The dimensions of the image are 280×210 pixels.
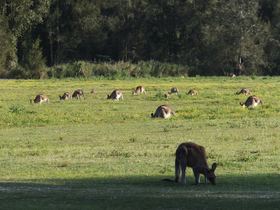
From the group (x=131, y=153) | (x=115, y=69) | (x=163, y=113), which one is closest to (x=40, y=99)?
(x=163, y=113)

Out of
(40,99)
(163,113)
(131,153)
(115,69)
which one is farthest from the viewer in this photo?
(115,69)

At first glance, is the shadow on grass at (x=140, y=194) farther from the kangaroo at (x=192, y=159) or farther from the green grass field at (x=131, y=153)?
the kangaroo at (x=192, y=159)

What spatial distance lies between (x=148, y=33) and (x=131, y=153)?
243 ft

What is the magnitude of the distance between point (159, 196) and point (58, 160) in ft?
26.5

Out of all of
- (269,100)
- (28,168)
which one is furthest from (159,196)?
(269,100)

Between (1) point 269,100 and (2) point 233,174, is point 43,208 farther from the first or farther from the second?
(1) point 269,100

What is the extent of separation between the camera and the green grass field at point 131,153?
1497 cm

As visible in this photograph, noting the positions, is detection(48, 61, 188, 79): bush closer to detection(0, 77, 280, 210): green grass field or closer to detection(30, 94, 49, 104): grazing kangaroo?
detection(30, 94, 49, 104): grazing kangaroo

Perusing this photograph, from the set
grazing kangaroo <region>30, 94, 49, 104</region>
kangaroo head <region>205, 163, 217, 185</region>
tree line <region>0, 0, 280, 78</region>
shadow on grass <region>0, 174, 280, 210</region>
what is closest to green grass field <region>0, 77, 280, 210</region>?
shadow on grass <region>0, 174, 280, 210</region>

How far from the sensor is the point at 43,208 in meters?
13.7

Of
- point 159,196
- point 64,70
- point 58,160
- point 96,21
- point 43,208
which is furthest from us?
point 96,21

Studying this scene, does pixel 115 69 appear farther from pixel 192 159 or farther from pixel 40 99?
pixel 192 159

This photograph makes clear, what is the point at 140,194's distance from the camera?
51.2 ft

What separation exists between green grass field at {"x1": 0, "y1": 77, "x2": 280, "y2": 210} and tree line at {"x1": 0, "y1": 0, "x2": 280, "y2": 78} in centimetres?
4185
